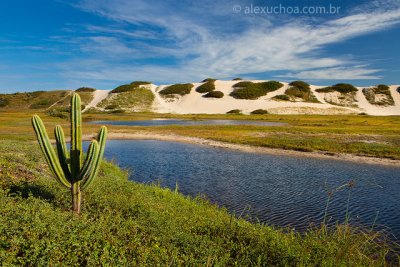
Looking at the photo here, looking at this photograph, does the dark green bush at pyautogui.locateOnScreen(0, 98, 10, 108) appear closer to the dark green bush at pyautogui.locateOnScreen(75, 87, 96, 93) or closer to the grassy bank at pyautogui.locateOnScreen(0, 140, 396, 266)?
the dark green bush at pyautogui.locateOnScreen(75, 87, 96, 93)

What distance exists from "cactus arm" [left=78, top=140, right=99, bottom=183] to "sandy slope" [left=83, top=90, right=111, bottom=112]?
107061 millimetres

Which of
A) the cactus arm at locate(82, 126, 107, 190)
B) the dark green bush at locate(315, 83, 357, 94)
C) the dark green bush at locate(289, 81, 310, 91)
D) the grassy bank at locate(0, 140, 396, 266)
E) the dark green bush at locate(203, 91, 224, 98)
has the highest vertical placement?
the dark green bush at locate(289, 81, 310, 91)

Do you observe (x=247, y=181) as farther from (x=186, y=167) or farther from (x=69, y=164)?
(x=69, y=164)

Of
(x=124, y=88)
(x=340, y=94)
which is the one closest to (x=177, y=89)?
(x=124, y=88)

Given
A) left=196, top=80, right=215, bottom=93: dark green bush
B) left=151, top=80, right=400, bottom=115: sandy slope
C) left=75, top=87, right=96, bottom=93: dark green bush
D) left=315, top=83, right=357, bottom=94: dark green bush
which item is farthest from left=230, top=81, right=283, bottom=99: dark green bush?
left=75, top=87, right=96, bottom=93: dark green bush

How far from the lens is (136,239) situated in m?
7.66

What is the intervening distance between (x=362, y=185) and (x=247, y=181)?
801 cm

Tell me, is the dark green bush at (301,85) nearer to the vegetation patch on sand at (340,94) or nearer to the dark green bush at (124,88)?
the vegetation patch on sand at (340,94)

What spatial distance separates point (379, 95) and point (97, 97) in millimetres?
118530

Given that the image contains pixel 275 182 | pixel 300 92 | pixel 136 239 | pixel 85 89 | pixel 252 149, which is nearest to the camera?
pixel 136 239

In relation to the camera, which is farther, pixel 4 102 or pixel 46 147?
pixel 4 102

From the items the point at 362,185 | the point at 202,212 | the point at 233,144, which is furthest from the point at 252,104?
the point at 202,212

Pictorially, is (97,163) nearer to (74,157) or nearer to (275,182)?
(74,157)

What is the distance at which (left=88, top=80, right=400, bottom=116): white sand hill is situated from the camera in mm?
102000
